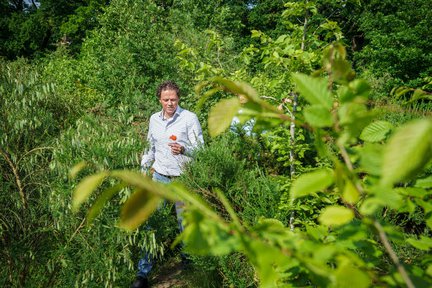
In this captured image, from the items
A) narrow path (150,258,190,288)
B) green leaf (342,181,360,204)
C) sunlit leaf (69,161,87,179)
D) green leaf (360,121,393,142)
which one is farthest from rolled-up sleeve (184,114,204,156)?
green leaf (342,181,360,204)

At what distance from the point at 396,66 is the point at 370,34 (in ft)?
8.36

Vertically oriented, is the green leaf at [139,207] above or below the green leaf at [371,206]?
above

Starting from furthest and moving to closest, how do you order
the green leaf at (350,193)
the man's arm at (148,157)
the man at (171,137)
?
the man at (171,137) < the man's arm at (148,157) < the green leaf at (350,193)

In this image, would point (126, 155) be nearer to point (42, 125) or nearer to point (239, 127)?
point (42, 125)

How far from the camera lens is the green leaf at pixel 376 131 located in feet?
3.06

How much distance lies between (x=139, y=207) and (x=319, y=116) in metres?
0.38

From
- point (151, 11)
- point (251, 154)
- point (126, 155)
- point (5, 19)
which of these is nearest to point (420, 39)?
point (151, 11)

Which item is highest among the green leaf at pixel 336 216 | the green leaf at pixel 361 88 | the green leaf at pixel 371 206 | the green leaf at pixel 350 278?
the green leaf at pixel 361 88

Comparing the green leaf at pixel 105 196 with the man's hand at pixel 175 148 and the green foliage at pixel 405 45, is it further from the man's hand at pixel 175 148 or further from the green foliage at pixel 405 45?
the green foliage at pixel 405 45

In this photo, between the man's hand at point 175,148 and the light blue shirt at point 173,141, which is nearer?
the man's hand at point 175,148

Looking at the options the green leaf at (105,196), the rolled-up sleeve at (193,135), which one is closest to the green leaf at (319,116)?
the green leaf at (105,196)

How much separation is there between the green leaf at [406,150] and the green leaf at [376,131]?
1.64 feet

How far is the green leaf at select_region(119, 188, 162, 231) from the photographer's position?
0.58m

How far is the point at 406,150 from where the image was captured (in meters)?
0.44
